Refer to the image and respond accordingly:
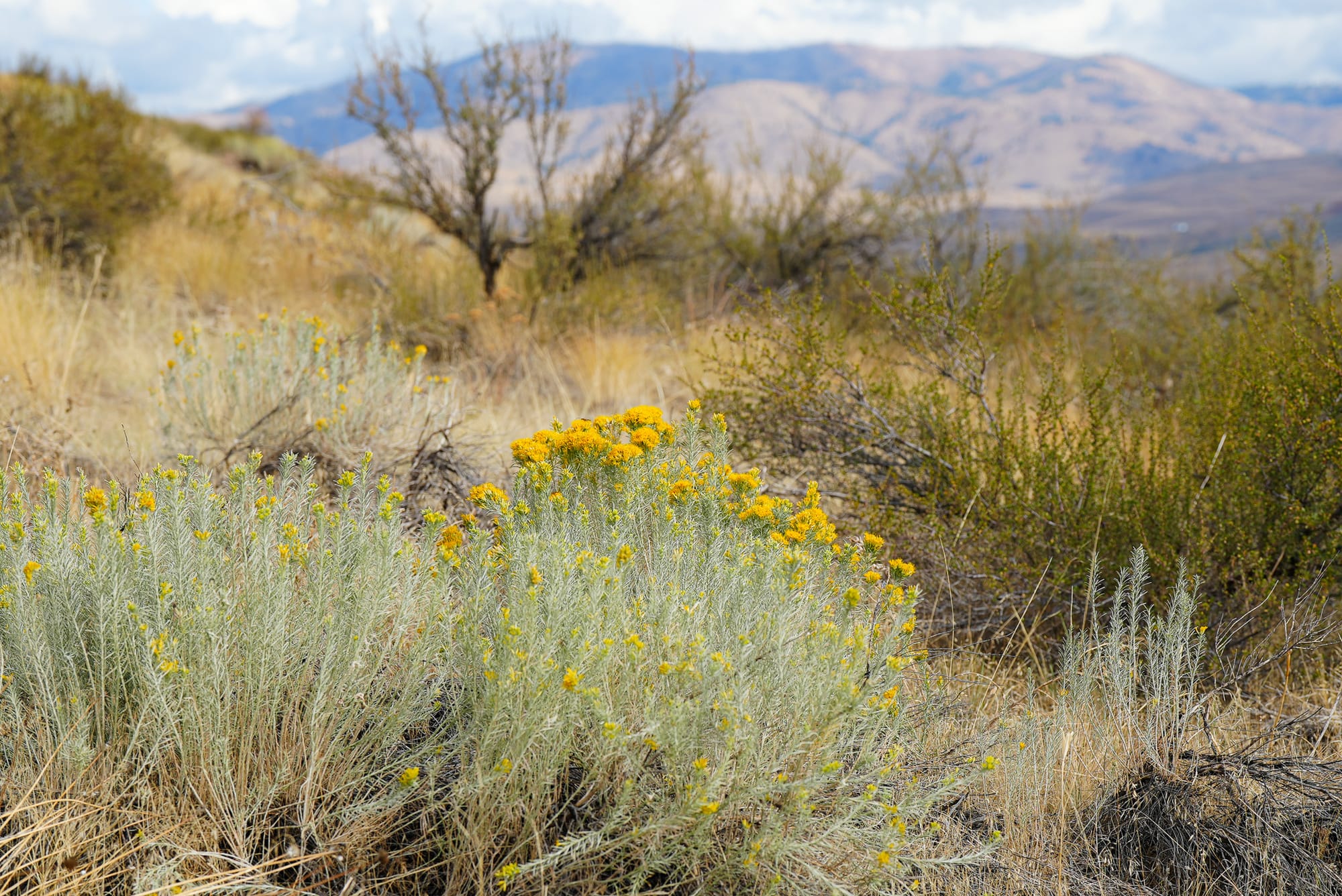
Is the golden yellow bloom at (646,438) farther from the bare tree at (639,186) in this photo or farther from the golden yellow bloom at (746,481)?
the bare tree at (639,186)

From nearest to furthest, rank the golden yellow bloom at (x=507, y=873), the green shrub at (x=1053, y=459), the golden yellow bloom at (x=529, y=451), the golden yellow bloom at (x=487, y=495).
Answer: the golden yellow bloom at (x=507, y=873), the golden yellow bloom at (x=487, y=495), the golden yellow bloom at (x=529, y=451), the green shrub at (x=1053, y=459)

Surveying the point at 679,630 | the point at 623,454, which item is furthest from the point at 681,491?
the point at 679,630

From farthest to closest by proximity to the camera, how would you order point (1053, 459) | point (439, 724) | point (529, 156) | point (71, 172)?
point (71, 172)
point (529, 156)
point (1053, 459)
point (439, 724)

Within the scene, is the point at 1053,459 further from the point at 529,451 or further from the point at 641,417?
the point at 529,451

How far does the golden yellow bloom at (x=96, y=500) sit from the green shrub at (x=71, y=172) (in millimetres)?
7715

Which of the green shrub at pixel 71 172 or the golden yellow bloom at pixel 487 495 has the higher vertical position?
the green shrub at pixel 71 172

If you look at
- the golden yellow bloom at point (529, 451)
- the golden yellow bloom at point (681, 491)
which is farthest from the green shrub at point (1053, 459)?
the golden yellow bloom at point (529, 451)

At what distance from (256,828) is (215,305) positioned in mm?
7319

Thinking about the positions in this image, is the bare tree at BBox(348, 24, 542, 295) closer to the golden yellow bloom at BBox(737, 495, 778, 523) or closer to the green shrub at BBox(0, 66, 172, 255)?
the green shrub at BBox(0, 66, 172, 255)

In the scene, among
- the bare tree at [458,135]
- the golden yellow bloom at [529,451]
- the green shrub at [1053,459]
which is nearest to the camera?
the golden yellow bloom at [529,451]

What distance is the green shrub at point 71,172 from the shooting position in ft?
27.5

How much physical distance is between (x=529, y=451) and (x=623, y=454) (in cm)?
24

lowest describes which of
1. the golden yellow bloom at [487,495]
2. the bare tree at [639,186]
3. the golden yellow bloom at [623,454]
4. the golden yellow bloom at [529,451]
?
the golden yellow bloom at [487,495]

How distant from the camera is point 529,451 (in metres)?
2.23
